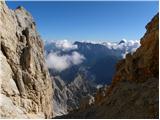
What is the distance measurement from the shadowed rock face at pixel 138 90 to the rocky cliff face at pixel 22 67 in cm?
1371

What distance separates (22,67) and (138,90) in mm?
25405

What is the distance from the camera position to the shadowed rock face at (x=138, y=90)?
1211 inches

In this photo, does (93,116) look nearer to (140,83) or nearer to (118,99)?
(118,99)

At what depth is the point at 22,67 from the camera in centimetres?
5512

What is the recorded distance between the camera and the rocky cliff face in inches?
1938

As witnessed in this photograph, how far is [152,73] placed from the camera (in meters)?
37.6

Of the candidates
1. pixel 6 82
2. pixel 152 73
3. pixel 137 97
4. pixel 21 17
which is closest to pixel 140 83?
pixel 152 73

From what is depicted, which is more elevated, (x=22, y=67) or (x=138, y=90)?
(x=22, y=67)

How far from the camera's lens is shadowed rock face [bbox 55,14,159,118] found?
1211 inches

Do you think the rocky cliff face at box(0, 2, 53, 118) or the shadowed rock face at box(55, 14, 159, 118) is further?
the rocky cliff face at box(0, 2, 53, 118)

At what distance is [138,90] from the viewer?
1364 inches

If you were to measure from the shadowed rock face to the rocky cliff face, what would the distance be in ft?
45.0

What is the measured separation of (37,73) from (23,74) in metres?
5.30

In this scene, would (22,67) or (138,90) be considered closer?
(138,90)
